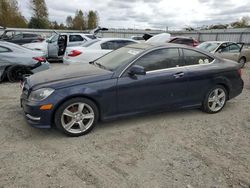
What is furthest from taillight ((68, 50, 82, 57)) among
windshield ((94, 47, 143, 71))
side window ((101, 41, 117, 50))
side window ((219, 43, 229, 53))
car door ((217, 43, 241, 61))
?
side window ((219, 43, 229, 53))

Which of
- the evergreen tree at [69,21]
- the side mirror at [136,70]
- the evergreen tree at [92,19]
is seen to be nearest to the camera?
the side mirror at [136,70]

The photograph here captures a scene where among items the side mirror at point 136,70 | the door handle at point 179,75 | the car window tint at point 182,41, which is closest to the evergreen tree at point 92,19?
the car window tint at point 182,41

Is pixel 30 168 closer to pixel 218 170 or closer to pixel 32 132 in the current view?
pixel 32 132

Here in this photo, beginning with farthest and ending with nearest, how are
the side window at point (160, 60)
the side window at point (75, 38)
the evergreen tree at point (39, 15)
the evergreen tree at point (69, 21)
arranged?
the evergreen tree at point (69, 21) < the evergreen tree at point (39, 15) < the side window at point (75, 38) < the side window at point (160, 60)

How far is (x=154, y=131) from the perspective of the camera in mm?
3863

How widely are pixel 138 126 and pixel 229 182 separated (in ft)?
5.80

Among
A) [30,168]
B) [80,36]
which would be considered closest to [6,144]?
[30,168]

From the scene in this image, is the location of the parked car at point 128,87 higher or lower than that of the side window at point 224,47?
→ lower

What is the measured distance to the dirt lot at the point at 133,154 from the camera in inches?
104

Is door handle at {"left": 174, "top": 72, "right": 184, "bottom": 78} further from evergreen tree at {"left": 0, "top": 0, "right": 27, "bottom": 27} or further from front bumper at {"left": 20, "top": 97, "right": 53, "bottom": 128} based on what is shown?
evergreen tree at {"left": 0, "top": 0, "right": 27, "bottom": 27}

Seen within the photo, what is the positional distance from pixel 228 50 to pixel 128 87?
8.57 m

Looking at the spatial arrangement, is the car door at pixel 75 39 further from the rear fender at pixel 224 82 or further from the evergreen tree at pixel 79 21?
the evergreen tree at pixel 79 21

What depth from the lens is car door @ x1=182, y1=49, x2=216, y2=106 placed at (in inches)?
A: 170

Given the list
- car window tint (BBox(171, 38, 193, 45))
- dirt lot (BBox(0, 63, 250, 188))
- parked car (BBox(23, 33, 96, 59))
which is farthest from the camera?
car window tint (BBox(171, 38, 193, 45))
